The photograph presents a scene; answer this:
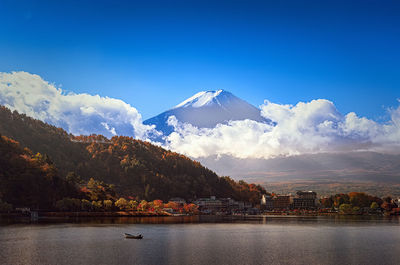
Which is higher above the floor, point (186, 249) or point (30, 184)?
point (30, 184)

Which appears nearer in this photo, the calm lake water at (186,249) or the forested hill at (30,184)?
the calm lake water at (186,249)

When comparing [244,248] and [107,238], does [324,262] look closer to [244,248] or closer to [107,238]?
[244,248]

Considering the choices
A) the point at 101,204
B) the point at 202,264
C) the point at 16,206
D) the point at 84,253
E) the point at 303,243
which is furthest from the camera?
the point at 101,204

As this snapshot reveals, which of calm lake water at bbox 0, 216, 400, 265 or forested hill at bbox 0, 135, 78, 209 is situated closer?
calm lake water at bbox 0, 216, 400, 265

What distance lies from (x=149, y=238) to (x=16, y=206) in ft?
294

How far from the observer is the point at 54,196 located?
183875 millimetres

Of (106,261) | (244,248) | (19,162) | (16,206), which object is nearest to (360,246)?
(244,248)

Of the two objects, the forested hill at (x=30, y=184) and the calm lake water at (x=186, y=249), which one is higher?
the forested hill at (x=30, y=184)

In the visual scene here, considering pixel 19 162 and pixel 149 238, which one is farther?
pixel 19 162

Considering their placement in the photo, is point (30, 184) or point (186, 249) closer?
point (186, 249)

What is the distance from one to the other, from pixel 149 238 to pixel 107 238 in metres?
9.17

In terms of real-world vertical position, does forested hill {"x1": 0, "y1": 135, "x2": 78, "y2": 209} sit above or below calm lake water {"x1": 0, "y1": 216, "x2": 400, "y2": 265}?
above

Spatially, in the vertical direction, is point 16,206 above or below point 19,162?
below

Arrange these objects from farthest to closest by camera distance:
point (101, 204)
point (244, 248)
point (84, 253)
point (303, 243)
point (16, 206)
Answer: point (101, 204) < point (16, 206) < point (303, 243) < point (244, 248) < point (84, 253)
